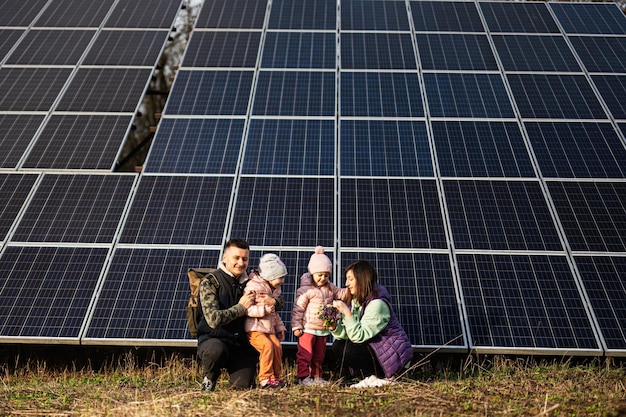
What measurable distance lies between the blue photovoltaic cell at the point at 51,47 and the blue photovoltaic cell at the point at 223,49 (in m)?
2.62

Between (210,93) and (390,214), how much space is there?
5021 mm

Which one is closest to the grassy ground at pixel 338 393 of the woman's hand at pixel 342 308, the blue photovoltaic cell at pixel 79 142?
the woman's hand at pixel 342 308

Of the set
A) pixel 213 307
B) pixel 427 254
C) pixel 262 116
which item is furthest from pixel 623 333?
pixel 262 116

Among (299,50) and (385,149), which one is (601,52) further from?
(299,50)

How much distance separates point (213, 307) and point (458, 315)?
382 centimetres

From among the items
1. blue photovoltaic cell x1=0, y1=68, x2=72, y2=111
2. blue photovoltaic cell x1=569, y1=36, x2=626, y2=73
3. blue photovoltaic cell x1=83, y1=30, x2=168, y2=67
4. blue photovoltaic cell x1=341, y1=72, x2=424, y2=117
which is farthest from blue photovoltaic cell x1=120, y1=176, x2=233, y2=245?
blue photovoltaic cell x1=569, y1=36, x2=626, y2=73

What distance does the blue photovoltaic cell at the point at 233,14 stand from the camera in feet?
49.1

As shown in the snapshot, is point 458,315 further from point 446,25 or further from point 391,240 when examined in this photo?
point 446,25

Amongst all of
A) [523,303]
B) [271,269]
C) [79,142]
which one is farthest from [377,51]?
[271,269]

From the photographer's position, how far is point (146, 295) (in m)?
9.10

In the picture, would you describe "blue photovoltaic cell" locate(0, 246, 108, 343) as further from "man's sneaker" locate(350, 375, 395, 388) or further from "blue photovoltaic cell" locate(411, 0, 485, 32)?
"blue photovoltaic cell" locate(411, 0, 485, 32)

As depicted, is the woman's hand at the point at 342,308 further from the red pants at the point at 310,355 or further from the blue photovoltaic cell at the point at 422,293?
the blue photovoltaic cell at the point at 422,293

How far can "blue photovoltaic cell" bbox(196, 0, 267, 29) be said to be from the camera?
15.0m

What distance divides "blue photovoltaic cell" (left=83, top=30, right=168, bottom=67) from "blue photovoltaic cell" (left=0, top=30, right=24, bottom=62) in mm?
2003
